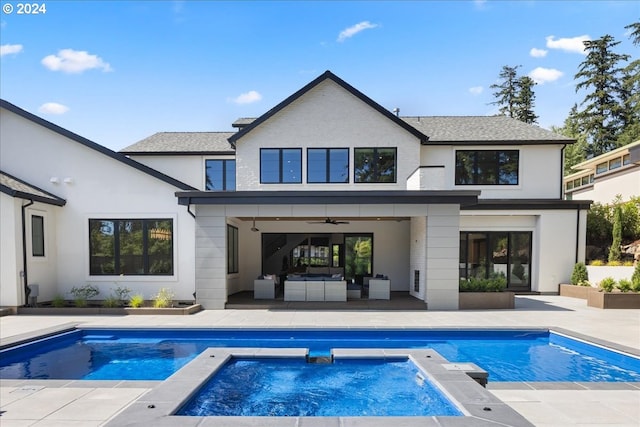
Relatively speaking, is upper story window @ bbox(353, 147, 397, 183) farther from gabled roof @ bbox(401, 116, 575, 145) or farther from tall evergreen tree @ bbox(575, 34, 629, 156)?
tall evergreen tree @ bbox(575, 34, 629, 156)

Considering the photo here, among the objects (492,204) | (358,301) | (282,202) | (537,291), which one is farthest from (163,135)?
(537,291)

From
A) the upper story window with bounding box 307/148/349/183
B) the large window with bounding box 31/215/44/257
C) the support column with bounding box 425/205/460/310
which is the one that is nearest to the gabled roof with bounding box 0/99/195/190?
the large window with bounding box 31/215/44/257

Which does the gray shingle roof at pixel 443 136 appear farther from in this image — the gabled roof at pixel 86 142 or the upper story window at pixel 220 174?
the gabled roof at pixel 86 142

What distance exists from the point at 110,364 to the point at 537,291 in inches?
624

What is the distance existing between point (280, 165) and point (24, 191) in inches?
336

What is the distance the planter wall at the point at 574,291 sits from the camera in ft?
46.0

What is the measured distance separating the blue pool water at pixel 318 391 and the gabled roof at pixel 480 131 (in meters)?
11.5

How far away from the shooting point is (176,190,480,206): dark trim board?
38.3 feet

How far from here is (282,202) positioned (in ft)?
39.0

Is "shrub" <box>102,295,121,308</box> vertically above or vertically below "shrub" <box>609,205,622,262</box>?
below

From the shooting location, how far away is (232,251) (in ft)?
50.3

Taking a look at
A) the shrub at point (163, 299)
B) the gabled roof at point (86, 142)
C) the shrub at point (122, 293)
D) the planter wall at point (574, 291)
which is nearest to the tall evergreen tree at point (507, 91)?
the planter wall at point (574, 291)

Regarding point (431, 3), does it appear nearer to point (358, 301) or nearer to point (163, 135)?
point (358, 301)

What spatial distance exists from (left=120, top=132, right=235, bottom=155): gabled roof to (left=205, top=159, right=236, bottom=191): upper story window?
0.50m
